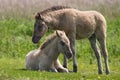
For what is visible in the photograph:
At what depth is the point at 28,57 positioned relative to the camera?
18828 millimetres

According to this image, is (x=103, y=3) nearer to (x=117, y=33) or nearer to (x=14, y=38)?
(x=117, y=33)

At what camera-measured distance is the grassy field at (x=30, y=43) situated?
16.2m

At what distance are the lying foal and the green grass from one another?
1.77 ft

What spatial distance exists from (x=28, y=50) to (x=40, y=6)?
7.97m

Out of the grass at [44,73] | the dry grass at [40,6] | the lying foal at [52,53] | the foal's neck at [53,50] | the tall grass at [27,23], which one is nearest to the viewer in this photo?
the grass at [44,73]

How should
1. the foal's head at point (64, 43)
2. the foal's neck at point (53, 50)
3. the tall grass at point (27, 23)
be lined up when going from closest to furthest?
the foal's head at point (64, 43) → the foal's neck at point (53, 50) → the tall grass at point (27, 23)

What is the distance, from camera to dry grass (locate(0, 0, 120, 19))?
29609 mm

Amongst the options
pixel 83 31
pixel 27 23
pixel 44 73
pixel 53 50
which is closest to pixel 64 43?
pixel 53 50

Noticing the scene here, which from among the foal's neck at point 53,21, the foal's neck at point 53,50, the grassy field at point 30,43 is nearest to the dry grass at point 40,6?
the grassy field at point 30,43

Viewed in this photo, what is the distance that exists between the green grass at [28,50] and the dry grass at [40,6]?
108cm

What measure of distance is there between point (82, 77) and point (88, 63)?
19.1 ft

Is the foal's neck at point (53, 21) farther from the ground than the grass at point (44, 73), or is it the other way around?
the foal's neck at point (53, 21)

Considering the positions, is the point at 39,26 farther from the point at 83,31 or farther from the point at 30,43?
the point at 30,43

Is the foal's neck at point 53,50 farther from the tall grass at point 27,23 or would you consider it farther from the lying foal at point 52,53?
the tall grass at point 27,23
